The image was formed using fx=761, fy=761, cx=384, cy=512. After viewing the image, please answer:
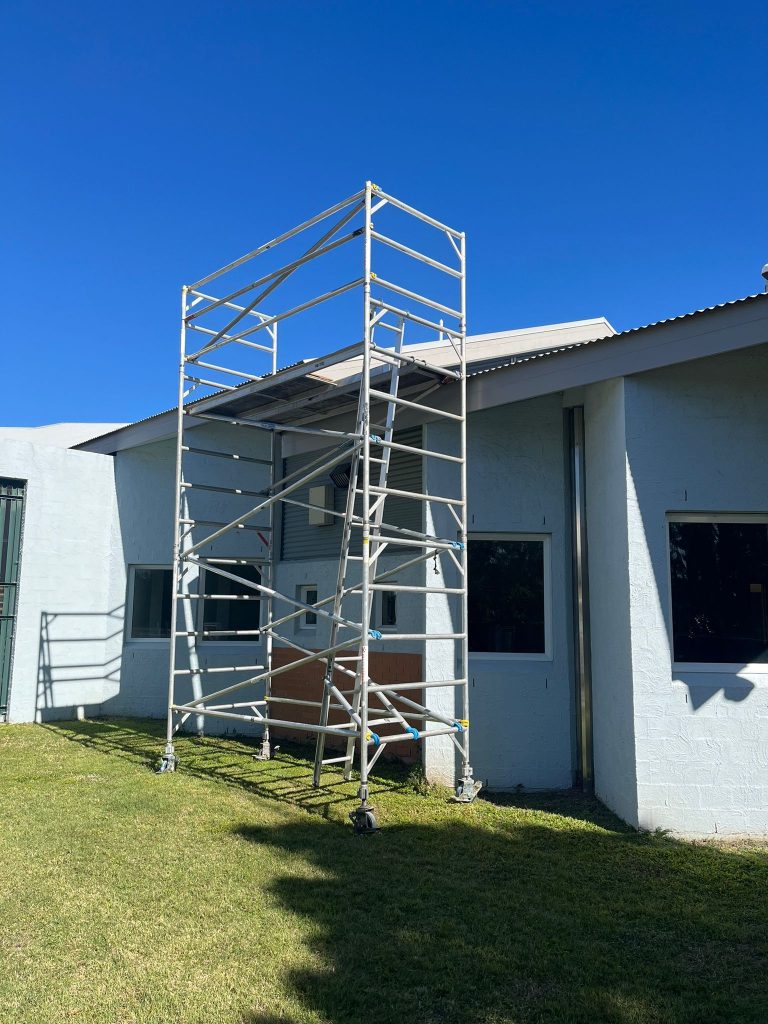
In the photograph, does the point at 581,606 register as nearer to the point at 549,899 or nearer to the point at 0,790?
the point at 549,899

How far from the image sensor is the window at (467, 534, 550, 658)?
809 centimetres

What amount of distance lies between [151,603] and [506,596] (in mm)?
Answer: 6655

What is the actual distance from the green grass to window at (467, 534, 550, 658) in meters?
1.59

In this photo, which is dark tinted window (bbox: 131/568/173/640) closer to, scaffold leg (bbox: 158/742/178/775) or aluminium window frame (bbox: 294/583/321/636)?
aluminium window frame (bbox: 294/583/321/636)

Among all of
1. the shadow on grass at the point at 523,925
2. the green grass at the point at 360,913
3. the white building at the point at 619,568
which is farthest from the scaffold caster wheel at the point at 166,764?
the white building at the point at 619,568

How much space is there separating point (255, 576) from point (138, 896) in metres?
6.90

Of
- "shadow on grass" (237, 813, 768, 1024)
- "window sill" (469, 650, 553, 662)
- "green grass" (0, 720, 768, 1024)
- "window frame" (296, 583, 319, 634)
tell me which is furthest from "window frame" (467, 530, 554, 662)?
"window frame" (296, 583, 319, 634)

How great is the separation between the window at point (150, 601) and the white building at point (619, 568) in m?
1.89

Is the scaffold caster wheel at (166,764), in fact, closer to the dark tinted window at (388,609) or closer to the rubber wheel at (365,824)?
the dark tinted window at (388,609)

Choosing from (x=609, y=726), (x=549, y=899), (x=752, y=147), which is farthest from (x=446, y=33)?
(x=549, y=899)

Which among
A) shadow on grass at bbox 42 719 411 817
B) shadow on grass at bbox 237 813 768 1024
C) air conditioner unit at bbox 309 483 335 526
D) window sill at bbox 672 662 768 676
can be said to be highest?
air conditioner unit at bbox 309 483 335 526

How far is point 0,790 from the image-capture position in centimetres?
749

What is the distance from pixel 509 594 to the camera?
8.20 metres

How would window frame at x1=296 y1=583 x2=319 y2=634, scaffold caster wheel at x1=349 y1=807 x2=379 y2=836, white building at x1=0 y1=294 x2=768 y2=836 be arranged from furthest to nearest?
window frame at x1=296 y1=583 x2=319 y2=634
white building at x1=0 y1=294 x2=768 y2=836
scaffold caster wheel at x1=349 y1=807 x2=379 y2=836
